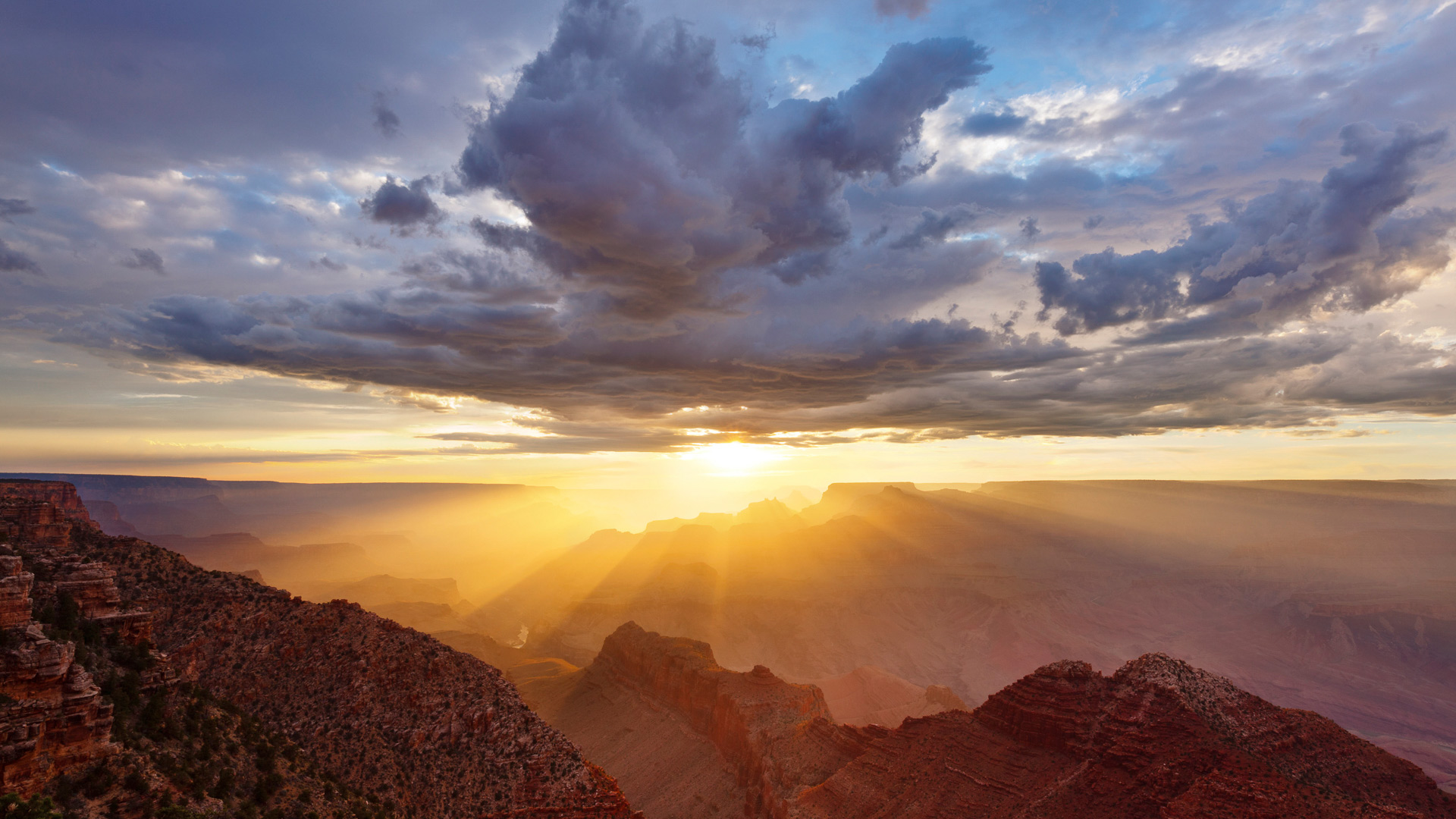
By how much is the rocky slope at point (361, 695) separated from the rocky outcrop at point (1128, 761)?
22402 mm

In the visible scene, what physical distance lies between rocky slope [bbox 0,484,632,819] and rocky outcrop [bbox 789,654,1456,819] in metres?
22.4

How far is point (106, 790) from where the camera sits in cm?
1886

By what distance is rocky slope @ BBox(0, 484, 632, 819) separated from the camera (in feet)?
100

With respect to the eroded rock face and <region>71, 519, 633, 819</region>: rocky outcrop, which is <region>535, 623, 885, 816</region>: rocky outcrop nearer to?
<region>71, 519, 633, 819</region>: rocky outcrop

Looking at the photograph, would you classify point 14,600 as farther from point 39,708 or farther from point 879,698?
point 879,698

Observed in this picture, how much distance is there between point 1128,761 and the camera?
121ft

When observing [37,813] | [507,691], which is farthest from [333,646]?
[37,813]

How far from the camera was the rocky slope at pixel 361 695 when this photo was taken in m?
30.5

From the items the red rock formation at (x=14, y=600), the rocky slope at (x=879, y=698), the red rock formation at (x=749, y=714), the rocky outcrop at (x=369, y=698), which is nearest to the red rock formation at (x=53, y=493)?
the rocky outcrop at (x=369, y=698)

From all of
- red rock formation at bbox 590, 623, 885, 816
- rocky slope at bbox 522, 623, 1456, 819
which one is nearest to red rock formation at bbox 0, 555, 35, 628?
rocky slope at bbox 522, 623, 1456, 819

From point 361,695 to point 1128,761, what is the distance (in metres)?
43.5

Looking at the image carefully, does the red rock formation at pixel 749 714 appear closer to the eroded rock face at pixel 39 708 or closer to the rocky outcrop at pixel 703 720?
the rocky outcrop at pixel 703 720

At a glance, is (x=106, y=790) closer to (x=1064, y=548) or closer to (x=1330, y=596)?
(x=1330, y=596)

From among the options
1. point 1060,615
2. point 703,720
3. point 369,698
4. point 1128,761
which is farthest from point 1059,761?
point 1060,615
